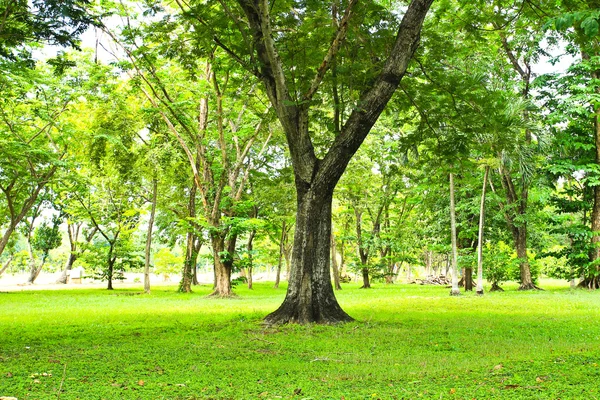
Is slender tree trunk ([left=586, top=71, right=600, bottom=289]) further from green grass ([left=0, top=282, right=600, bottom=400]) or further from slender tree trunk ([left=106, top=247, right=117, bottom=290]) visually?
slender tree trunk ([left=106, top=247, right=117, bottom=290])

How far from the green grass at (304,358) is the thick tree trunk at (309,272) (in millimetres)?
417

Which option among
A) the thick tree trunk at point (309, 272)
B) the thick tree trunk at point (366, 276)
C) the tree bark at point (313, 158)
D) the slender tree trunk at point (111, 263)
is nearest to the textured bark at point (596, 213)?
the thick tree trunk at point (366, 276)

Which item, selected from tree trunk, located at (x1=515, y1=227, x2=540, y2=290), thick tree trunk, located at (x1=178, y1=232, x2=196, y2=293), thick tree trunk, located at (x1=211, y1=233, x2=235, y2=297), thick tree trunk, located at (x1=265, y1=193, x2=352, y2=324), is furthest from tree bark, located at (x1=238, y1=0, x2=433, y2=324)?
tree trunk, located at (x1=515, y1=227, x2=540, y2=290)

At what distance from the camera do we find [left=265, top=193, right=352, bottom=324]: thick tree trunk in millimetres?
8680

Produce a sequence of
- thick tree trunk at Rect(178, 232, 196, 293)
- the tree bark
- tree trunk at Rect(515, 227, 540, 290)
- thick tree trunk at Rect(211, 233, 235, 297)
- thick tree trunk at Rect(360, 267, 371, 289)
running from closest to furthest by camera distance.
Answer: the tree bark, thick tree trunk at Rect(211, 233, 235, 297), tree trunk at Rect(515, 227, 540, 290), thick tree trunk at Rect(178, 232, 196, 293), thick tree trunk at Rect(360, 267, 371, 289)

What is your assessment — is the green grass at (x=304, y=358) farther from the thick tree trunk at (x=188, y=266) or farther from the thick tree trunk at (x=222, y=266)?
the thick tree trunk at (x=188, y=266)

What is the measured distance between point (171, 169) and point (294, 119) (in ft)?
46.4

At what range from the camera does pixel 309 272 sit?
28.7ft

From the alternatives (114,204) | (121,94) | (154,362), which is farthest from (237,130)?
(154,362)

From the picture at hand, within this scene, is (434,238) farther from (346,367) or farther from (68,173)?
(346,367)

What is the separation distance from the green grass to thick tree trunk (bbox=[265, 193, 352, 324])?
417 millimetres

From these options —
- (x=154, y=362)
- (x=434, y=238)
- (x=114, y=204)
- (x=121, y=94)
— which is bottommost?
(x=154, y=362)

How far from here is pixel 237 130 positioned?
64.0 ft

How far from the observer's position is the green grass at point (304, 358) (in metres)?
4.09
